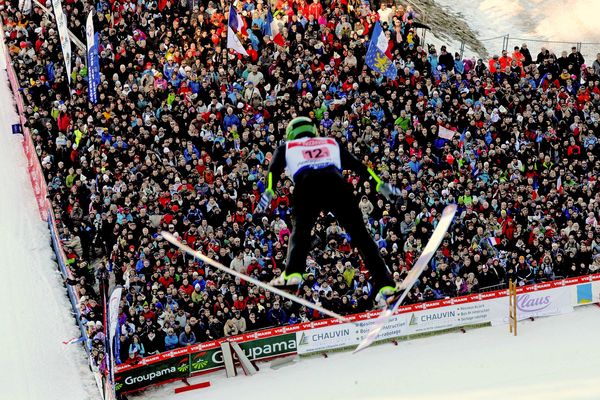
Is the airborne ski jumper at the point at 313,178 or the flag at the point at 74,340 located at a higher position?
the airborne ski jumper at the point at 313,178

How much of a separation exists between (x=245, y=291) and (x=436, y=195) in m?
3.93

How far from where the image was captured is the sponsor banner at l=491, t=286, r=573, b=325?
1914 centimetres

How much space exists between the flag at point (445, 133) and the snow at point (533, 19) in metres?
11.4

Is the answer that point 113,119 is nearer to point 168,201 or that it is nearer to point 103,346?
point 168,201

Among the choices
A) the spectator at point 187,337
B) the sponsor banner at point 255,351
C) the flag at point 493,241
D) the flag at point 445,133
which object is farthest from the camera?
the flag at point 445,133

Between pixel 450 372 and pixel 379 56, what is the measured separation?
6.39 metres

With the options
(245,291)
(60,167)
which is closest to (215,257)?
(245,291)

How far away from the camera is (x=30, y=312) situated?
18625mm

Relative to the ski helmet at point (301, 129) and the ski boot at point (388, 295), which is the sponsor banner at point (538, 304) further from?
the ski helmet at point (301, 129)

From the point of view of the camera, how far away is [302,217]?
10.7 m

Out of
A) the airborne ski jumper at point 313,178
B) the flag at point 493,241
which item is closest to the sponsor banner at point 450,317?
the flag at point 493,241

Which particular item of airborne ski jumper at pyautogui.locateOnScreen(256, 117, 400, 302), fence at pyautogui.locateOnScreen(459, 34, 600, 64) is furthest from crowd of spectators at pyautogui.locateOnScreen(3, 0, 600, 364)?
fence at pyautogui.locateOnScreen(459, 34, 600, 64)

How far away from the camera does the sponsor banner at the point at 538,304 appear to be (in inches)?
754

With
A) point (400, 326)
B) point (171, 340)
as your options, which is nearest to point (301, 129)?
point (171, 340)
